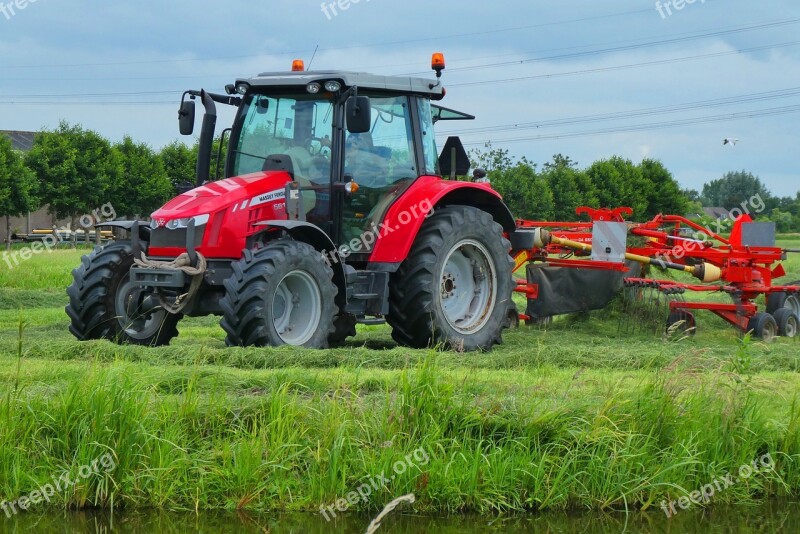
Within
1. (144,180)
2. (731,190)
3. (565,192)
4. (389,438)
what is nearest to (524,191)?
(565,192)

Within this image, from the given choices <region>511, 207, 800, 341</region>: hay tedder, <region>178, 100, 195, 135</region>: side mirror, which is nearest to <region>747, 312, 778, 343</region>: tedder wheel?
<region>511, 207, 800, 341</region>: hay tedder

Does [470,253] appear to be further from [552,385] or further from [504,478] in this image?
[504,478]

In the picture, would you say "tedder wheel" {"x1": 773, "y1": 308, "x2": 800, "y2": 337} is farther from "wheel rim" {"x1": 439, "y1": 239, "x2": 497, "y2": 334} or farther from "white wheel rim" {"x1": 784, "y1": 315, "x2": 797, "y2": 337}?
"wheel rim" {"x1": 439, "y1": 239, "x2": 497, "y2": 334}

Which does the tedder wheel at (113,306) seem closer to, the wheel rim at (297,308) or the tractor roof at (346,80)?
the wheel rim at (297,308)

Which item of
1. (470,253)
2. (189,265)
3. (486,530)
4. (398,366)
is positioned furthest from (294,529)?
(470,253)

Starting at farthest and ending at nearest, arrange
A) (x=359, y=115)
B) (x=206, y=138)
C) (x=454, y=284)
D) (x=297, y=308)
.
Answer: (x=454, y=284) < (x=206, y=138) < (x=297, y=308) < (x=359, y=115)

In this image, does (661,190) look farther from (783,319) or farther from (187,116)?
(187,116)

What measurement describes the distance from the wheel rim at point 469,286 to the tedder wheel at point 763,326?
3.82 metres

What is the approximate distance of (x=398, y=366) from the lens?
941cm

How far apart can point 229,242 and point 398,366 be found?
217 cm

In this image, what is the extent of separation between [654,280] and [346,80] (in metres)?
5.17

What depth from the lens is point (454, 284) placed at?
39.6 feet

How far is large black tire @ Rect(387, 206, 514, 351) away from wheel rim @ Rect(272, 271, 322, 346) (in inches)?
44.5

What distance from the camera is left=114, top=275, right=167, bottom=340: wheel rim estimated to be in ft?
35.4
